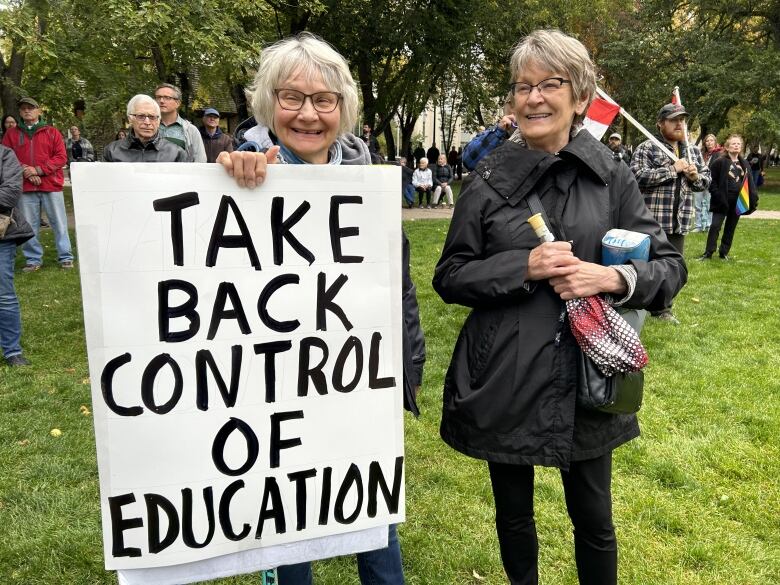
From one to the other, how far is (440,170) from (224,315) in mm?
16524

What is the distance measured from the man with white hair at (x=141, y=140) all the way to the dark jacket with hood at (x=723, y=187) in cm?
750

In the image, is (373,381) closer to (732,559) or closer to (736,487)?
(732,559)

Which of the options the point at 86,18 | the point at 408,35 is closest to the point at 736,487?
the point at 86,18

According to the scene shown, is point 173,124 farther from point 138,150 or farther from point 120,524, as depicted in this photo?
point 120,524

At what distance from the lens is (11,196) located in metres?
4.44

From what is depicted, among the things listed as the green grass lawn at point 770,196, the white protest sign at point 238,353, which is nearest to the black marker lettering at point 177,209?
the white protest sign at point 238,353

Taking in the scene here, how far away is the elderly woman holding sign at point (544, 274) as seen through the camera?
5.90 ft

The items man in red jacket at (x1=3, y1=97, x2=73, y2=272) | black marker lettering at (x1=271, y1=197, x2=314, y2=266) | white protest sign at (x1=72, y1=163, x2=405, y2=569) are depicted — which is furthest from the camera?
man in red jacket at (x1=3, y1=97, x2=73, y2=272)

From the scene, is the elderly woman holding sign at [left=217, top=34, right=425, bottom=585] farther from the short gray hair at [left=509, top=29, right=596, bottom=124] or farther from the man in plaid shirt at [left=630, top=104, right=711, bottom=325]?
the man in plaid shirt at [left=630, top=104, right=711, bottom=325]

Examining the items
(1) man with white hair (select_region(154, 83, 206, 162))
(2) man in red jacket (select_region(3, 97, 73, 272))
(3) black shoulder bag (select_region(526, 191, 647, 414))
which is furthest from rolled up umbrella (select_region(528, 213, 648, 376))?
(2) man in red jacket (select_region(3, 97, 73, 272))

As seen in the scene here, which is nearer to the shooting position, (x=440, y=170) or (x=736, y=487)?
(x=736, y=487)

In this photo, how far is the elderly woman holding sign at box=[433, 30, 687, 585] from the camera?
1.80 metres

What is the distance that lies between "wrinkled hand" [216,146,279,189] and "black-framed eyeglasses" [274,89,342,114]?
0.26 metres

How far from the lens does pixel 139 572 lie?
5.12 feet
